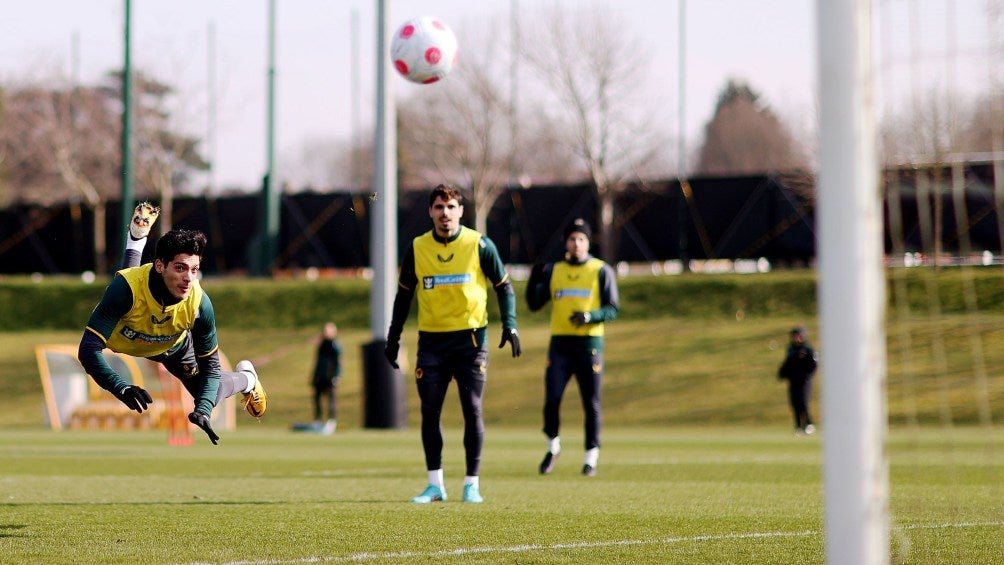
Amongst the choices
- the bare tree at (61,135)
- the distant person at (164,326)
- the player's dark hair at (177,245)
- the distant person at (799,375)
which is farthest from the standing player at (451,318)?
the bare tree at (61,135)

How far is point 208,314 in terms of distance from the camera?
7.80 meters

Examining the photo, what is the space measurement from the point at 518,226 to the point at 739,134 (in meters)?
45.7

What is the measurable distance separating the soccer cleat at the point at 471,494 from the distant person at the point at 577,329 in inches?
99.5

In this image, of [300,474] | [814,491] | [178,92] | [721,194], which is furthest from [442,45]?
[178,92]

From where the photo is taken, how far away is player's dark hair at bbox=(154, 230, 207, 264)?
23.9 ft

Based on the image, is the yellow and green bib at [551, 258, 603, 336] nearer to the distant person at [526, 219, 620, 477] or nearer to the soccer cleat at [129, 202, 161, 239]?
the distant person at [526, 219, 620, 477]

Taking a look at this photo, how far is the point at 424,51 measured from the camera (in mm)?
11406

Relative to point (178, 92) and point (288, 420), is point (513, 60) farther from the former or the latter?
point (288, 420)

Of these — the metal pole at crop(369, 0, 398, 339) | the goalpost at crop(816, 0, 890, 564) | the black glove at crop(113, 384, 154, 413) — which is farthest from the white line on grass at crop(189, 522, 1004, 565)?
the metal pole at crop(369, 0, 398, 339)

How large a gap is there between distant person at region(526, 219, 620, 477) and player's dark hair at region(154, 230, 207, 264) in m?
4.79

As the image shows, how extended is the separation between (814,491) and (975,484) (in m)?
1.54

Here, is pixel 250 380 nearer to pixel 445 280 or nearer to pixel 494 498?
pixel 445 280

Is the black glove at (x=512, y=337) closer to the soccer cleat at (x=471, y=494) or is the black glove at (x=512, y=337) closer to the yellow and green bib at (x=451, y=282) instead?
the yellow and green bib at (x=451, y=282)

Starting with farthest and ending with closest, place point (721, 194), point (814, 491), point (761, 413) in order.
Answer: point (721, 194)
point (761, 413)
point (814, 491)
